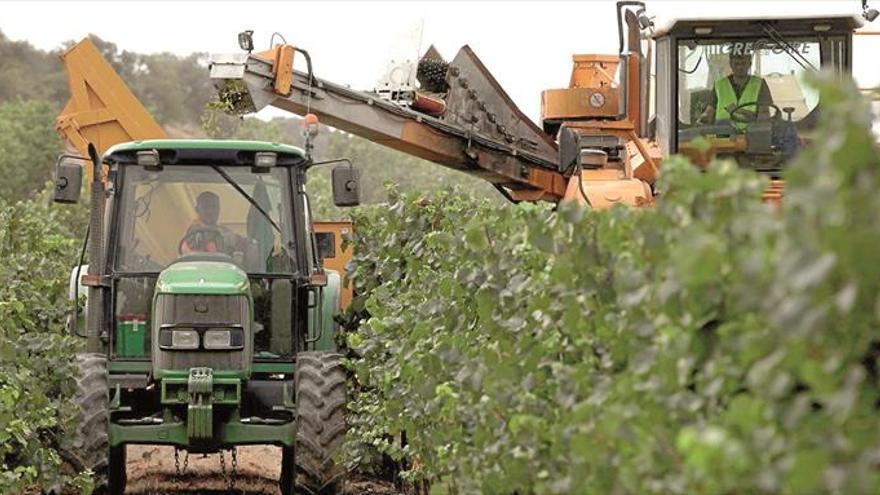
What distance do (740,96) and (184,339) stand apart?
15.1ft

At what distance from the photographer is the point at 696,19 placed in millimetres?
14266

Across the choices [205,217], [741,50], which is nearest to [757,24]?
[741,50]

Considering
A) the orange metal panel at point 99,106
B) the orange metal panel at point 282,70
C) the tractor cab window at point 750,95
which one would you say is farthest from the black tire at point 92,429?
the orange metal panel at point 99,106

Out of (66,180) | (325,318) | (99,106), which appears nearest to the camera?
(66,180)

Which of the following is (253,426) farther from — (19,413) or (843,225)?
(843,225)

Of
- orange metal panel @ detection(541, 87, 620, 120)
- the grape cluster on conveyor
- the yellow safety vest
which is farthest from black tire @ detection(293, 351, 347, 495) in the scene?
the grape cluster on conveyor

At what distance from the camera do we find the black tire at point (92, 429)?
38.0 ft

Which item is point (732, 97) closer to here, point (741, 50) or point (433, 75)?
point (741, 50)

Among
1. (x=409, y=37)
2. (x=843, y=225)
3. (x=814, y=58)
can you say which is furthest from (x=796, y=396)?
(x=409, y=37)

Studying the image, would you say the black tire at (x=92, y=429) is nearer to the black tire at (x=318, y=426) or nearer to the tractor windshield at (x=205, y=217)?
the tractor windshield at (x=205, y=217)

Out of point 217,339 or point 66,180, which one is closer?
point 217,339

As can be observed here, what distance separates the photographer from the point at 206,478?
14.2 m

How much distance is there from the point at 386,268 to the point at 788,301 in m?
10.1

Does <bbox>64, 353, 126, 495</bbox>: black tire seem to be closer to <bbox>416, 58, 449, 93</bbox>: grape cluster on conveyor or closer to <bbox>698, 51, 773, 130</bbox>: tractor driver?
<bbox>698, 51, 773, 130</bbox>: tractor driver
